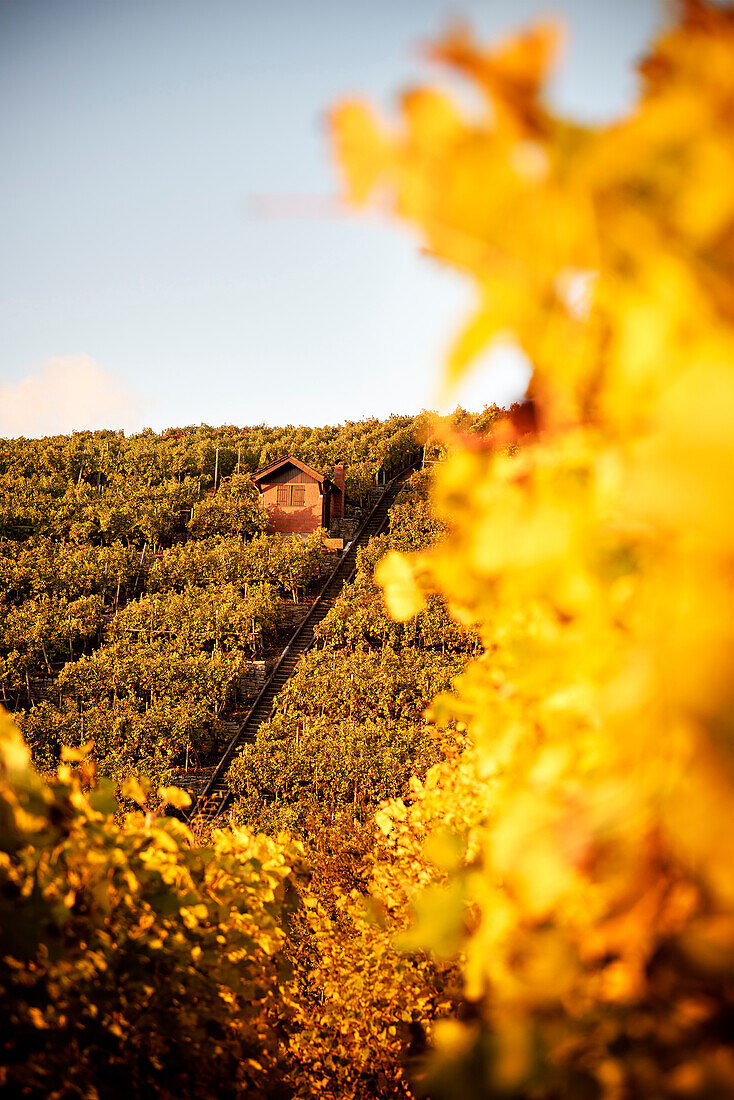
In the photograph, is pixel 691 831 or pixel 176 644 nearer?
pixel 691 831

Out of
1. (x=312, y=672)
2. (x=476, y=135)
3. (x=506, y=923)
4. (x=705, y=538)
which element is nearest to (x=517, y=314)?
(x=476, y=135)

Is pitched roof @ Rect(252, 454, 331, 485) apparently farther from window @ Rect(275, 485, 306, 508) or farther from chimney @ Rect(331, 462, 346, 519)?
chimney @ Rect(331, 462, 346, 519)

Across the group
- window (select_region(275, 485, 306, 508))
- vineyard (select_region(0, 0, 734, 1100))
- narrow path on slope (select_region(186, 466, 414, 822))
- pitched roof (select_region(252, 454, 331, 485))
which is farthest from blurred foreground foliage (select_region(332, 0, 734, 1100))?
window (select_region(275, 485, 306, 508))

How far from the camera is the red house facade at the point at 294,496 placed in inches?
1230

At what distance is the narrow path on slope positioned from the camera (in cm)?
1653

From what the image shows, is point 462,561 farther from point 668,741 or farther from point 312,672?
point 312,672

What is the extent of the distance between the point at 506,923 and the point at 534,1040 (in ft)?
0.46

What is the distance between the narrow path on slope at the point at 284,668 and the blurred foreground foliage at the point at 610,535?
1160 centimetres

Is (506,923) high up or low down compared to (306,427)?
down

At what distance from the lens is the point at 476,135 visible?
72 cm

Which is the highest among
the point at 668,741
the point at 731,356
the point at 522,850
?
the point at 731,356

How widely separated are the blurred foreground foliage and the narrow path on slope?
1160 cm

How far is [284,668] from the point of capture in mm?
22109

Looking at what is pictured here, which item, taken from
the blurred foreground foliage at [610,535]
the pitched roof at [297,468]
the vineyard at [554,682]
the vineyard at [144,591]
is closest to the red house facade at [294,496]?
the pitched roof at [297,468]
